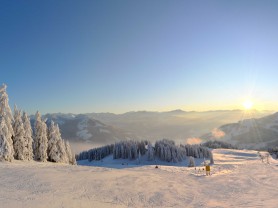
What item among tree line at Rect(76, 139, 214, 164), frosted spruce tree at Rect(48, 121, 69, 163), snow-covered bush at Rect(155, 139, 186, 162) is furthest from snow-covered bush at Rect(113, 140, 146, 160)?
frosted spruce tree at Rect(48, 121, 69, 163)

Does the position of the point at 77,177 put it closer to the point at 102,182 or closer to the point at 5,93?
the point at 102,182

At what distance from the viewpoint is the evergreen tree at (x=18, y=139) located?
5128 cm

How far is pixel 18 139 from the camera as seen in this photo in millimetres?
51844

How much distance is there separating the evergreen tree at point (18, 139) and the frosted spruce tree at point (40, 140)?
7598 millimetres

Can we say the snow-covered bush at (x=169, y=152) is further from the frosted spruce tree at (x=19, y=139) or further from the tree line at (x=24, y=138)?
the frosted spruce tree at (x=19, y=139)

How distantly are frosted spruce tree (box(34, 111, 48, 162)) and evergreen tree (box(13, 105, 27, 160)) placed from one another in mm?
7598

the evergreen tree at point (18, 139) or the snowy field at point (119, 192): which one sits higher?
the evergreen tree at point (18, 139)

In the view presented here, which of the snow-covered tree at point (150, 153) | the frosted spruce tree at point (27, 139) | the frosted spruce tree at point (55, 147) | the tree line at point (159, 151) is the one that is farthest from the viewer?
the snow-covered tree at point (150, 153)

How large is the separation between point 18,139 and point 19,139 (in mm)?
193

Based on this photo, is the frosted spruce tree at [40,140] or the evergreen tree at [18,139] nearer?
the evergreen tree at [18,139]

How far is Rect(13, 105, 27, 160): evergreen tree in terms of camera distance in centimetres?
5128

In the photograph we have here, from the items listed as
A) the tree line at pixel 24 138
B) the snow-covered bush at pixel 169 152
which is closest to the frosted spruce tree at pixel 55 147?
the tree line at pixel 24 138

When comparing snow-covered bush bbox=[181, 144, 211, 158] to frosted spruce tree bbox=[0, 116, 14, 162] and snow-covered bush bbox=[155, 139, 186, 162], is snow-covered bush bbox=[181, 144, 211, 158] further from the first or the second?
frosted spruce tree bbox=[0, 116, 14, 162]

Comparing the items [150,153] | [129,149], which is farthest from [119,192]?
[129,149]
